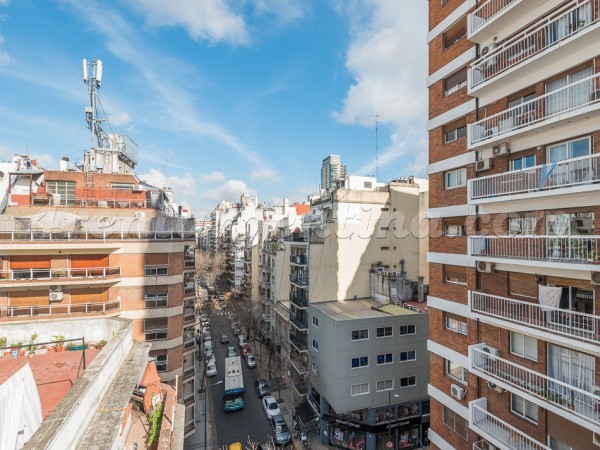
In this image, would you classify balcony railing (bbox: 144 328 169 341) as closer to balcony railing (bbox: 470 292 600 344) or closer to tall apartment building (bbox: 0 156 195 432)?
tall apartment building (bbox: 0 156 195 432)

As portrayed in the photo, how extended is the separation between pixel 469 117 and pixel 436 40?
4440mm

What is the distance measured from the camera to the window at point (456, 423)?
42.7 ft

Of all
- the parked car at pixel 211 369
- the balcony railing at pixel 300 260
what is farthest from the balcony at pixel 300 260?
the parked car at pixel 211 369

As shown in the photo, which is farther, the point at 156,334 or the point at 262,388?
the point at 262,388

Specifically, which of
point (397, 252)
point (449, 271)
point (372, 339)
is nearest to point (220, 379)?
point (372, 339)

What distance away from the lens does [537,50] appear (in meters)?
10.2

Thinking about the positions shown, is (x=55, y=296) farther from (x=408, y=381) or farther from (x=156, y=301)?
(x=408, y=381)

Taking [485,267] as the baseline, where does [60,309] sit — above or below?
below

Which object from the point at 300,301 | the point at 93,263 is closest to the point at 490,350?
the point at 300,301

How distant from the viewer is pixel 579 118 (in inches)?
358

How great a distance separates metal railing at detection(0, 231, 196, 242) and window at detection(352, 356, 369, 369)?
14.6 meters

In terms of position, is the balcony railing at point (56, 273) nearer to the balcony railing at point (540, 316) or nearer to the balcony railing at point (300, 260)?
the balcony railing at point (300, 260)

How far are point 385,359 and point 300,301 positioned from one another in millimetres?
9415

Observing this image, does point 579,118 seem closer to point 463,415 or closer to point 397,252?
point 463,415
